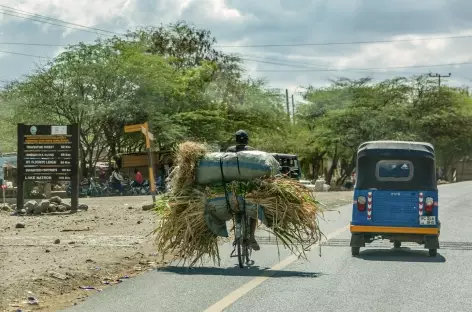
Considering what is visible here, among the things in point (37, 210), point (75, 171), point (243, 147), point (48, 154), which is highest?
point (48, 154)

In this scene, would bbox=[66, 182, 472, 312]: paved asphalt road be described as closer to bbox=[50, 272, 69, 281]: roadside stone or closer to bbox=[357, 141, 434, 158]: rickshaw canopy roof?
bbox=[50, 272, 69, 281]: roadside stone

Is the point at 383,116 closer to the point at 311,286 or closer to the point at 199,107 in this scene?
the point at 199,107

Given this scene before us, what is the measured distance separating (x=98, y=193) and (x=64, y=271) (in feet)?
98.2

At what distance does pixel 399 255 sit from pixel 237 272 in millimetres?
4087

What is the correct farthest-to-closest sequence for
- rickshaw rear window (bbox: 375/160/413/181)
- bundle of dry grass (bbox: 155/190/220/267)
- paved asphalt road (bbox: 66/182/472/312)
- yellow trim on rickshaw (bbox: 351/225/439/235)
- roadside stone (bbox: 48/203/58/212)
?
roadside stone (bbox: 48/203/58/212)
rickshaw rear window (bbox: 375/160/413/181)
yellow trim on rickshaw (bbox: 351/225/439/235)
bundle of dry grass (bbox: 155/190/220/267)
paved asphalt road (bbox: 66/182/472/312)

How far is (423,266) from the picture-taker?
12.5 metres

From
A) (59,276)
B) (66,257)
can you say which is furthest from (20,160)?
(59,276)

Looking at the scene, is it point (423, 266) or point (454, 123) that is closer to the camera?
point (423, 266)

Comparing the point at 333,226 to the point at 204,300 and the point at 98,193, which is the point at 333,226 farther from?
the point at 98,193

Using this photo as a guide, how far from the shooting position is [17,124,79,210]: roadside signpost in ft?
86.7

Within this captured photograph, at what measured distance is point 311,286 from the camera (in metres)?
10.1

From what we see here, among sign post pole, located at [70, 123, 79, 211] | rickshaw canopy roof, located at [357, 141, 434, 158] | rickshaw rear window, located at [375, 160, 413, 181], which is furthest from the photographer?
sign post pole, located at [70, 123, 79, 211]

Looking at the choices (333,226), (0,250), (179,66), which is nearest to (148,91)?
(179,66)

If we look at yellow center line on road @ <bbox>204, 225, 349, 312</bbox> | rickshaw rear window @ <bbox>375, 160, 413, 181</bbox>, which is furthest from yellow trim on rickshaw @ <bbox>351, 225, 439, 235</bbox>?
yellow center line on road @ <bbox>204, 225, 349, 312</bbox>
